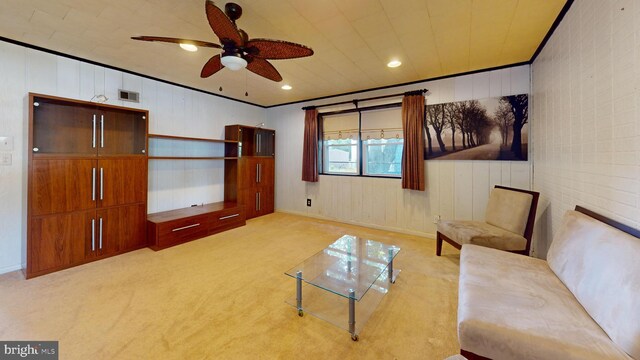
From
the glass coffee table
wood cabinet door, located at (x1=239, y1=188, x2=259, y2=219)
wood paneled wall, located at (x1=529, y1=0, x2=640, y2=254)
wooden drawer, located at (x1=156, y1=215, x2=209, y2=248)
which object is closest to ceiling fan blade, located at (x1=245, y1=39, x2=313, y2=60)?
the glass coffee table

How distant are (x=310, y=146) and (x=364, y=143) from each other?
1046 millimetres

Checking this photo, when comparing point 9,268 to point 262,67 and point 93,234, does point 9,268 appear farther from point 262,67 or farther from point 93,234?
point 262,67

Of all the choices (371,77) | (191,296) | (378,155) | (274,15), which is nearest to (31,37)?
(274,15)

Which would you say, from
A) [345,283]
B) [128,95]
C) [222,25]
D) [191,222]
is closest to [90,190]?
[191,222]

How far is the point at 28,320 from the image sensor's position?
1738 mm

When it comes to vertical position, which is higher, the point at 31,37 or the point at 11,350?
the point at 31,37

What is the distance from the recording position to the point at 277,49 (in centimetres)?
183

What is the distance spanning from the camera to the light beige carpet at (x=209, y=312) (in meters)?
1.50

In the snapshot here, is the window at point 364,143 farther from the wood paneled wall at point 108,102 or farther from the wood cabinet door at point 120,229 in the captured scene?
the wood cabinet door at point 120,229

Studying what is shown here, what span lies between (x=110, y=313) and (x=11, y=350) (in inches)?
18.4

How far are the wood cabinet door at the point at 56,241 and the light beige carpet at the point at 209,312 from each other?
0.13 meters

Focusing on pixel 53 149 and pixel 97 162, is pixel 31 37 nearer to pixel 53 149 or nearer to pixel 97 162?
pixel 53 149

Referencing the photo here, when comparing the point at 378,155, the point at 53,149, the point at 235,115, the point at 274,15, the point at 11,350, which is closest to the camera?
the point at 11,350

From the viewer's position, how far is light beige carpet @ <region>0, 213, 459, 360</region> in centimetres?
150
